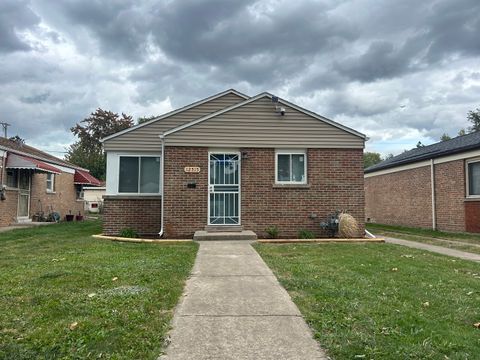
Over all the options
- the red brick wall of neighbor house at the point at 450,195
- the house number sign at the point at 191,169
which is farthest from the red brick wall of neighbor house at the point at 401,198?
the house number sign at the point at 191,169

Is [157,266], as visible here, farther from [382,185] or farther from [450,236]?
[382,185]

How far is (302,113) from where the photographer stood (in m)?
12.6

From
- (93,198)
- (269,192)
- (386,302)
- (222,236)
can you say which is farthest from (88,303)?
(93,198)

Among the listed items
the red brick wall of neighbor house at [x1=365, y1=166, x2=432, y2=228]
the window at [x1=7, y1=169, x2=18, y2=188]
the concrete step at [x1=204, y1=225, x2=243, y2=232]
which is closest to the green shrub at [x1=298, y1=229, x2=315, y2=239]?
the concrete step at [x1=204, y1=225, x2=243, y2=232]

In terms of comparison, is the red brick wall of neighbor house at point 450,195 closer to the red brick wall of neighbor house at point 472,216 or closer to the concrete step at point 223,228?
the red brick wall of neighbor house at point 472,216

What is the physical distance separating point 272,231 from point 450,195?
884cm

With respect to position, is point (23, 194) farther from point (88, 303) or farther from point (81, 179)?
point (88, 303)

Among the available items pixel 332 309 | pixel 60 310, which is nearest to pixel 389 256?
pixel 332 309

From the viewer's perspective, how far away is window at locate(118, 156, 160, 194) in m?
13.4

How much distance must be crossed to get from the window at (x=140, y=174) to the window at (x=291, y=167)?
4.05 metres

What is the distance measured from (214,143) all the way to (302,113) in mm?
2830

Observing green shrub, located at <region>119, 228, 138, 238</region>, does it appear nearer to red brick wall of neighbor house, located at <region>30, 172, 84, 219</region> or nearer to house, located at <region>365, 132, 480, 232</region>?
red brick wall of neighbor house, located at <region>30, 172, 84, 219</region>

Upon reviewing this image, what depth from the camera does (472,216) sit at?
15375 millimetres

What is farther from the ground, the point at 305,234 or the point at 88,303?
the point at 305,234
